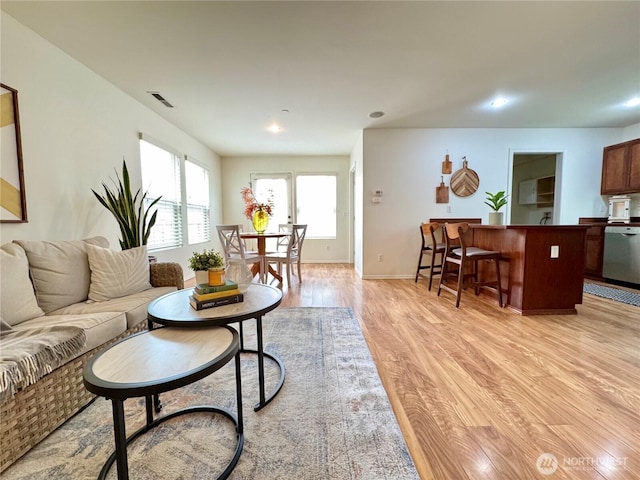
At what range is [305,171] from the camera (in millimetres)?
5734

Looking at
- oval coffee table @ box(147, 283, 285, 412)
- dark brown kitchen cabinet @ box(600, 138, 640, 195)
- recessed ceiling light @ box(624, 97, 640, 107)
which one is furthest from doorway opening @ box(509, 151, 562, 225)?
oval coffee table @ box(147, 283, 285, 412)

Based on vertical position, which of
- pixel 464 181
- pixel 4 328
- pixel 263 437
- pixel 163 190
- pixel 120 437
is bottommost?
pixel 263 437

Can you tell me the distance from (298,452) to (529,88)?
12.7 ft

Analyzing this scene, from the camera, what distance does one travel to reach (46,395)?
113 cm

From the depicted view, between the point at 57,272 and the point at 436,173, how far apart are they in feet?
14.5

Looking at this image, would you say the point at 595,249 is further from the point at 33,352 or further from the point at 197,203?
the point at 197,203

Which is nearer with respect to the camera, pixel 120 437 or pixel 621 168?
pixel 120 437

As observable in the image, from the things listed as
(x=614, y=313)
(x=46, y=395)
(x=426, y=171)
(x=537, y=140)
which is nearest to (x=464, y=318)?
(x=614, y=313)

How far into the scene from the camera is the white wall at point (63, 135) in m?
1.88

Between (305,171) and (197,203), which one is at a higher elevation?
(305,171)

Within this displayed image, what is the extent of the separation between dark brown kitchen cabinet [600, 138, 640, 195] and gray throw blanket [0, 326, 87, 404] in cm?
605

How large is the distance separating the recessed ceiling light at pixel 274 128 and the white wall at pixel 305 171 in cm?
159

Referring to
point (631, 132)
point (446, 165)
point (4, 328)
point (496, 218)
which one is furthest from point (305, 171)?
point (631, 132)

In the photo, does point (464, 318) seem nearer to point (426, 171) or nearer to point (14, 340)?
point (426, 171)
